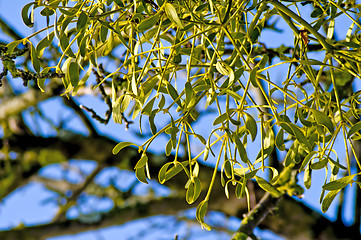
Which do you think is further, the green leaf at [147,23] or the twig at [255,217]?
the twig at [255,217]

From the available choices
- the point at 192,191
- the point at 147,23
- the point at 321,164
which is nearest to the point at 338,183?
the point at 321,164

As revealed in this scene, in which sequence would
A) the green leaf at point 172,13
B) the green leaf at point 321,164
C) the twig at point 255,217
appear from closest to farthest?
the green leaf at point 172,13
the green leaf at point 321,164
the twig at point 255,217

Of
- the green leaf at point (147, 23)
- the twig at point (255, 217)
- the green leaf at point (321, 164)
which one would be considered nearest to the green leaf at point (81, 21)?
the green leaf at point (147, 23)

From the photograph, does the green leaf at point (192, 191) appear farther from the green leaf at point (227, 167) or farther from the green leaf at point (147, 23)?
the green leaf at point (147, 23)

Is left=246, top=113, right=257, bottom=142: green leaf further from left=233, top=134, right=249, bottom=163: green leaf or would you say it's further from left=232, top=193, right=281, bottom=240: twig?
left=232, top=193, right=281, bottom=240: twig

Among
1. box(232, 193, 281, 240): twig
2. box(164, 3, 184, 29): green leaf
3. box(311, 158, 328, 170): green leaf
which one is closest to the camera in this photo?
box(164, 3, 184, 29): green leaf

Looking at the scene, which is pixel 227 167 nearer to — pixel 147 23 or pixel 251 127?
pixel 251 127

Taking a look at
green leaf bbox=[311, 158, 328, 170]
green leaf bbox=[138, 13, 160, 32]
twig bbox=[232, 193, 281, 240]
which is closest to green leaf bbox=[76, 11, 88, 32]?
green leaf bbox=[138, 13, 160, 32]

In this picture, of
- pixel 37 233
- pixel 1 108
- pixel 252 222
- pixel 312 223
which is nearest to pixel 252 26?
pixel 252 222

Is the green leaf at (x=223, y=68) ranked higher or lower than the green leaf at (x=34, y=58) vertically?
lower

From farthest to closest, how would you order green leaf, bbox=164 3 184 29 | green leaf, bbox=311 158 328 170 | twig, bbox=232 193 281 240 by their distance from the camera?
twig, bbox=232 193 281 240, green leaf, bbox=311 158 328 170, green leaf, bbox=164 3 184 29

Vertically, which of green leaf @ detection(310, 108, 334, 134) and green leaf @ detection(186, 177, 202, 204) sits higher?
green leaf @ detection(310, 108, 334, 134)

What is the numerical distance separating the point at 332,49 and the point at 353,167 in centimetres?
94

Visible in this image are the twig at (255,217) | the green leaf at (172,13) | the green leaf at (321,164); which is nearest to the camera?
the green leaf at (172,13)
